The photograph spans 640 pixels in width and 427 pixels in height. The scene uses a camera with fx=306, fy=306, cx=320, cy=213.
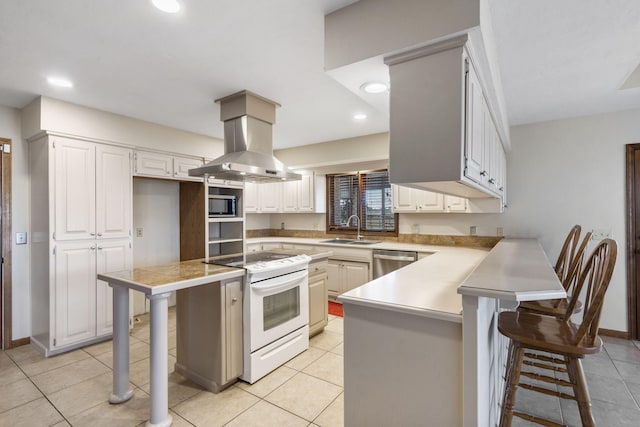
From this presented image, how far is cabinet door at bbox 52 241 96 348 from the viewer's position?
2.93 meters

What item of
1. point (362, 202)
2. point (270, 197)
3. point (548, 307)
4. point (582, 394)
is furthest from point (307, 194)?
point (582, 394)

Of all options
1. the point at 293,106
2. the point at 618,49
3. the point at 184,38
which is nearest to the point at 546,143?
the point at 618,49

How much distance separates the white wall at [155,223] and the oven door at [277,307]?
7.61 feet

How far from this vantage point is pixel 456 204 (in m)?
3.80

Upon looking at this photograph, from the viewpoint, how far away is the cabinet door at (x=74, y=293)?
2.93 metres

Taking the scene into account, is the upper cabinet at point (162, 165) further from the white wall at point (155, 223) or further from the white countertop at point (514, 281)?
the white countertop at point (514, 281)

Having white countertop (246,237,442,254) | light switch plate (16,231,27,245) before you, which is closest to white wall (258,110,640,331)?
white countertop (246,237,442,254)

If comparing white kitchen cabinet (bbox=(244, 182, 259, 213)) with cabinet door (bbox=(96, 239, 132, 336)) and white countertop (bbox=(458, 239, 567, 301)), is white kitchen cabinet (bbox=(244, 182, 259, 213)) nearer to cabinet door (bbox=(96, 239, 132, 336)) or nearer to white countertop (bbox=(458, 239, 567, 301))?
cabinet door (bbox=(96, 239, 132, 336))

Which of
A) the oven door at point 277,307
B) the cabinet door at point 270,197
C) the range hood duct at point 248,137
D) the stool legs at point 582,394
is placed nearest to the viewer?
the stool legs at point 582,394

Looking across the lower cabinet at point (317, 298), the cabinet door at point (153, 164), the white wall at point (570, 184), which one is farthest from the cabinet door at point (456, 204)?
Answer: the cabinet door at point (153, 164)

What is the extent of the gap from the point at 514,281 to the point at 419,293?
465mm

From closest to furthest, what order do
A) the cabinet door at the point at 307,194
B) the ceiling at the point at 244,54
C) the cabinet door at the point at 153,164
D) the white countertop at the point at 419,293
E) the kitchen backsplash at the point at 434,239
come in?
1. the white countertop at the point at 419,293
2. the ceiling at the point at 244,54
3. the cabinet door at the point at 153,164
4. the kitchen backsplash at the point at 434,239
5. the cabinet door at the point at 307,194

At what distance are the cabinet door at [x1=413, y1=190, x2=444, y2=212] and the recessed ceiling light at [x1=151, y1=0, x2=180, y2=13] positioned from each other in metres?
3.31

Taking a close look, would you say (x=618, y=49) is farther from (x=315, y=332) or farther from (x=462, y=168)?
(x=315, y=332)
